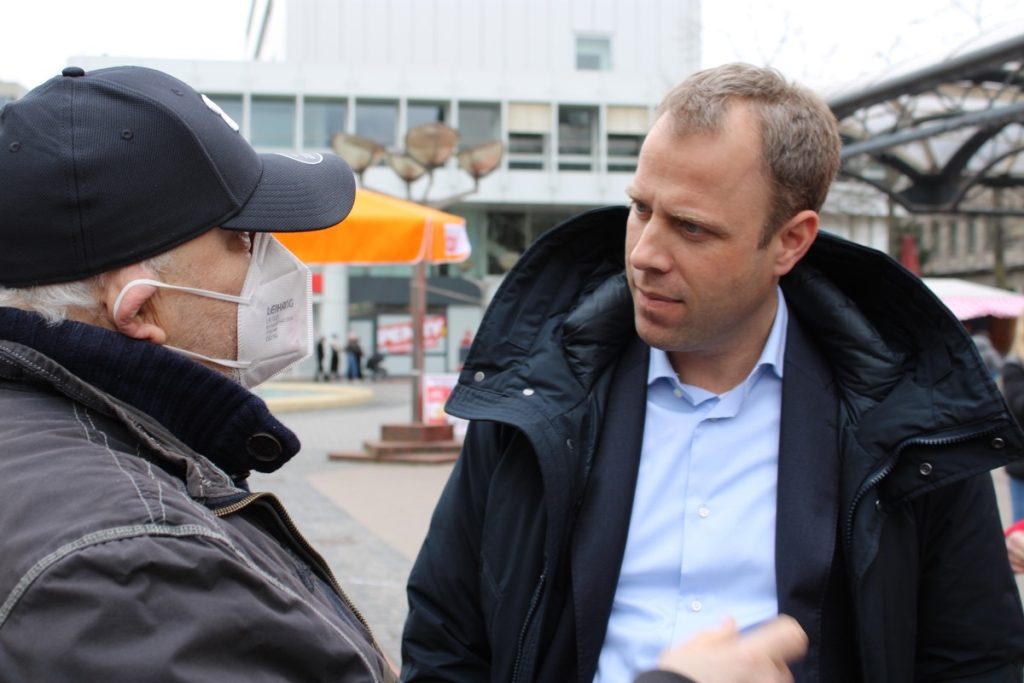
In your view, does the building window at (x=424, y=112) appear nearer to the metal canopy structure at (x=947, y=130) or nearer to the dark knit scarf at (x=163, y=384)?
the metal canopy structure at (x=947, y=130)

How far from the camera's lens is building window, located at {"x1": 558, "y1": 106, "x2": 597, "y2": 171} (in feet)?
146

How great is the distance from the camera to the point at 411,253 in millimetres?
9430

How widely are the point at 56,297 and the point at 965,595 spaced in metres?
1.75

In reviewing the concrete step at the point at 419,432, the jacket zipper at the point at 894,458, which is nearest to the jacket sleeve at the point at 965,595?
the jacket zipper at the point at 894,458

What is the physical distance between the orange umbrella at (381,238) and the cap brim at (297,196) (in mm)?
6791

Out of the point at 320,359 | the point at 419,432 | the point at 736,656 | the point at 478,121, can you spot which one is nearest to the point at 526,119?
the point at 478,121

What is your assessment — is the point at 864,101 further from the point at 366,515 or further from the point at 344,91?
the point at 344,91

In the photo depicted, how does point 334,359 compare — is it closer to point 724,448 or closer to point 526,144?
point 526,144

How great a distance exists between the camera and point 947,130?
6047 millimetres

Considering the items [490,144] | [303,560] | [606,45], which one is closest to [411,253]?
[490,144]

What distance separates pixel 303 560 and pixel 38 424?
1.49ft

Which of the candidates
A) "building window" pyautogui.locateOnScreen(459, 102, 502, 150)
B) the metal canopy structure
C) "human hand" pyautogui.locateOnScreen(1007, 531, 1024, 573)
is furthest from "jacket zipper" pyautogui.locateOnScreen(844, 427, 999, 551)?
"building window" pyautogui.locateOnScreen(459, 102, 502, 150)

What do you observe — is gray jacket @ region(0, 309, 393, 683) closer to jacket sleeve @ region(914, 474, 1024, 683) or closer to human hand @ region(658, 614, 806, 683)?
human hand @ region(658, 614, 806, 683)

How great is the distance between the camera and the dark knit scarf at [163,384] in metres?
1.42
